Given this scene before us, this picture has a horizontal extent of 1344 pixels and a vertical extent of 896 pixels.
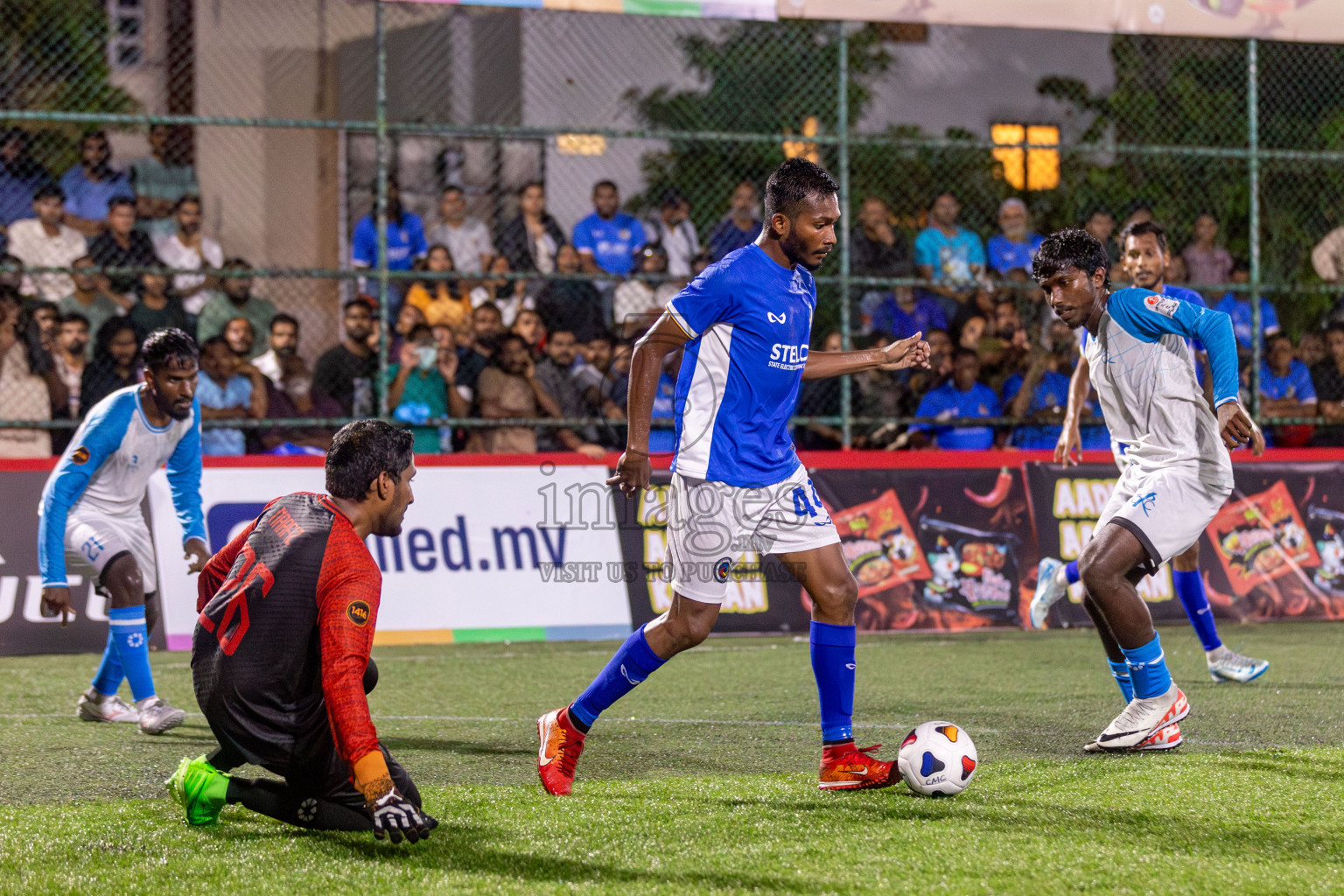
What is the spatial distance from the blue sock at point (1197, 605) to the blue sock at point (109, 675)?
5335mm

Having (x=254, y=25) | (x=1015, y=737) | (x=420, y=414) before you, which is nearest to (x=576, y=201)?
(x=420, y=414)

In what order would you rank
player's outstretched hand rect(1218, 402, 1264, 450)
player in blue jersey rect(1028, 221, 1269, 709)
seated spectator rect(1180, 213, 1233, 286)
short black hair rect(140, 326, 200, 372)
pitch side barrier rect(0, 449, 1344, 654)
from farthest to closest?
seated spectator rect(1180, 213, 1233, 286)
pitch side barrier rect(0, 449, 1344, 654)
player in blue jersey rect(1028, 221, 1269, 709)
short black hair rect(140, 326, 200, 372)
player's outstretched hand rect(1218, 402, 1264, 450)

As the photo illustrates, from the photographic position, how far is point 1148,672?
18.1 feet

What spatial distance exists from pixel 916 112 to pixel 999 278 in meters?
5.48

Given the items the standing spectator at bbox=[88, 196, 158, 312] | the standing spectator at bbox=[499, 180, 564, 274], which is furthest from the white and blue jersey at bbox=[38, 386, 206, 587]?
the standing spectator at bbox=[499, 180, 564, 274]

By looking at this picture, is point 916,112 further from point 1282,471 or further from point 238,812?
point 238,812

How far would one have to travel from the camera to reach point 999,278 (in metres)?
11.9

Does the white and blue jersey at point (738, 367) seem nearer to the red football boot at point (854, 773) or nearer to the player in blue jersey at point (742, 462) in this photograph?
the player in blue jersey at point (742, 462)

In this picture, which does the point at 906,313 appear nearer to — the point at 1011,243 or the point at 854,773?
the point at 1011,243

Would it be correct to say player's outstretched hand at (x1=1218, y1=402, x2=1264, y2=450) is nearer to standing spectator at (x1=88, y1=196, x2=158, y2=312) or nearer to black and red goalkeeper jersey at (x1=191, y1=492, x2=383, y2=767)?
black and red goalkeeper jersey at (x1=191, y1=492, x2=383, y2=767)

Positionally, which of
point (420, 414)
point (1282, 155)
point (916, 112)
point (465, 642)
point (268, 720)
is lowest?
point (465, 642)

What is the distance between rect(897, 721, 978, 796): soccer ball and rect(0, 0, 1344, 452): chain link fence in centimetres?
622

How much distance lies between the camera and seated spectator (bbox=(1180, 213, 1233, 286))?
12503 mm

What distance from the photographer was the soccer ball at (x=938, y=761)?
14.9 feet
